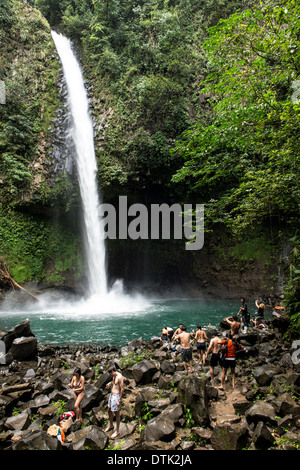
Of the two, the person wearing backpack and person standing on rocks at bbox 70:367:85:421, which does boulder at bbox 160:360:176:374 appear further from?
person standing on rocks at bbox 70:367:85:421

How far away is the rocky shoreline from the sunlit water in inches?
111

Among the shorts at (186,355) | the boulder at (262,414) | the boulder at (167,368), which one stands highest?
the boulder at (262,414)

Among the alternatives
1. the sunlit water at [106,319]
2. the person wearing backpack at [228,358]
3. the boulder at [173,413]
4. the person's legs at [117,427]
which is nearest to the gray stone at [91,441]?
the person's legs at [117,427]

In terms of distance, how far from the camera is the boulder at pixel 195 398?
4.42 meters

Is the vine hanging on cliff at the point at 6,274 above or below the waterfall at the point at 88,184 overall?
below

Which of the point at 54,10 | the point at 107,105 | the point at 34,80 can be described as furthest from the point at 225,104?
the point at 54,10

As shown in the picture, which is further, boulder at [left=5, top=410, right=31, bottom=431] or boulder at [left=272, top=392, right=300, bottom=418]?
boulder at [left=5, top=410, right=31, bottom=431]

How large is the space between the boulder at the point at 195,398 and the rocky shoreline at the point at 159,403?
2cm

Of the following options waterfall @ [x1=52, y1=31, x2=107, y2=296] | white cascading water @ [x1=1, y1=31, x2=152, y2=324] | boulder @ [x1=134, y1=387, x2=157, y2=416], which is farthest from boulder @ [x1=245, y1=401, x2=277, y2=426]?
waterfall @ [x1=52, y1=31, x2=107, y2=296]

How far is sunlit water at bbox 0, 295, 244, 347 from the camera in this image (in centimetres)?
1123

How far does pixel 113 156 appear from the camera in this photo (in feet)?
64.4

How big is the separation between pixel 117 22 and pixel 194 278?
23517 mm

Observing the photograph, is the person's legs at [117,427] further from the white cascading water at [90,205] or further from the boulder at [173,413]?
the white cascading water at [90,205]

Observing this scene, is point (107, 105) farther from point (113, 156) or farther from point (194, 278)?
point (194, 278)
